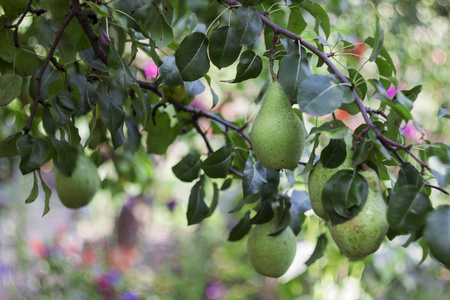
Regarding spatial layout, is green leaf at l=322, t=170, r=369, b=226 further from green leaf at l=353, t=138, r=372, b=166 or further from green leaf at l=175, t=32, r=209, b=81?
green leaf at l=175, t=32, r=209, b=81

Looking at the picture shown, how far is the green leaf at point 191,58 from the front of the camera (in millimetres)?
619

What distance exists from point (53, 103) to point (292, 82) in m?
0.33

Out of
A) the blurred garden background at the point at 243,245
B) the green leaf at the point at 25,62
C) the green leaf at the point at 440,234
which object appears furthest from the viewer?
the blurred garden background at the point at 243,245

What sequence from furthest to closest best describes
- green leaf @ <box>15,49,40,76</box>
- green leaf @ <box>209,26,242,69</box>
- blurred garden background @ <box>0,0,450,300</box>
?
blurred garden background @ <box>0,0,450,300</box> → green leaf @ <box>15,49,40,76</box> → green leaf @ <box>209,26,242,69</box>

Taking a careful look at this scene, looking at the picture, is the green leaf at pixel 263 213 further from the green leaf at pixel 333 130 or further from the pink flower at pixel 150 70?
the pink flower at pixel 150 70

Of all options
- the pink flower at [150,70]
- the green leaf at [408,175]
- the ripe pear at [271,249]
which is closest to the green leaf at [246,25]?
the green leaf at [408,175]

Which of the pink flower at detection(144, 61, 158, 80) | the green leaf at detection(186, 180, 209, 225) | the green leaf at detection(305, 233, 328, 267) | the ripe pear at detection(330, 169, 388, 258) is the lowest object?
the pink flower at detection(144, 61, 158, 80)

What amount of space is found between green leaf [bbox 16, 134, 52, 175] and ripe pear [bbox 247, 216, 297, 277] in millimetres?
368

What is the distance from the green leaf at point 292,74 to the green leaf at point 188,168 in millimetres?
332

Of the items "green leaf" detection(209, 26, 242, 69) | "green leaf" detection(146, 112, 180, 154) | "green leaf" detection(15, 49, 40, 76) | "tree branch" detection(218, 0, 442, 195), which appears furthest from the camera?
"green leaf" detection(146, 112, 180, 154)

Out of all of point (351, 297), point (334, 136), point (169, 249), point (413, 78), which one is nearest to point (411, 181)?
point (334, 136)

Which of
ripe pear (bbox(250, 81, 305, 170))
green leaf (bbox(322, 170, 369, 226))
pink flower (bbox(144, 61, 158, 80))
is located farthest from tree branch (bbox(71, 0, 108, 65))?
pink flower (bbox(144, 61, 158, 80))

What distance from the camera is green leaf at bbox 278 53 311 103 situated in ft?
1.74

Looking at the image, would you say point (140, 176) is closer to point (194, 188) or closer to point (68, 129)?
point (194, 188)
